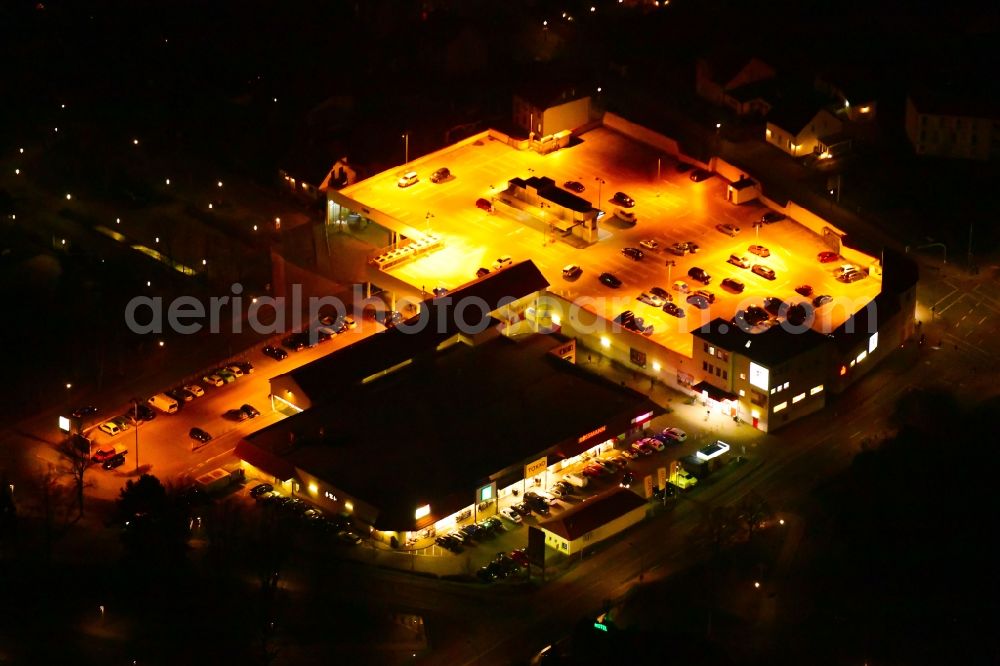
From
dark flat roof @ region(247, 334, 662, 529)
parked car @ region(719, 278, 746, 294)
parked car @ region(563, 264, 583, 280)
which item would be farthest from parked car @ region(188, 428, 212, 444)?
parked car @ region(719, 278, 746, 294)

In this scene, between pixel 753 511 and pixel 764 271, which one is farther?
pixel 764 271

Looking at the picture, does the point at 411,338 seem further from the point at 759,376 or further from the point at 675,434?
the point at 759,376

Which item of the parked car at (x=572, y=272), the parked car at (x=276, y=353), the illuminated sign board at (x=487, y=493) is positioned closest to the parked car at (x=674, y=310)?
the parked car at (x=572, y=272)

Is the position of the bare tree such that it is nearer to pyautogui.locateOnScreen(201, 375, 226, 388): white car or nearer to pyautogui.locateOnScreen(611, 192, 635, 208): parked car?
pyautogui.locateOnScreen(611, 192, 635, 208): parked car

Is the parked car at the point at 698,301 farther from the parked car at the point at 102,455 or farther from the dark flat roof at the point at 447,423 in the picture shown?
the parked car at the point at 102,455

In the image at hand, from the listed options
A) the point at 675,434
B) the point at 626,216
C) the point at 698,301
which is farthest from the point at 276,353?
the point at 698,301

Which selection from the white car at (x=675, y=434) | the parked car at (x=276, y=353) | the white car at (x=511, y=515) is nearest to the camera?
the white car at (x=511, y=515)

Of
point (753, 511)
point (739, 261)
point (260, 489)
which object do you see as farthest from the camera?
point (739, 261)
